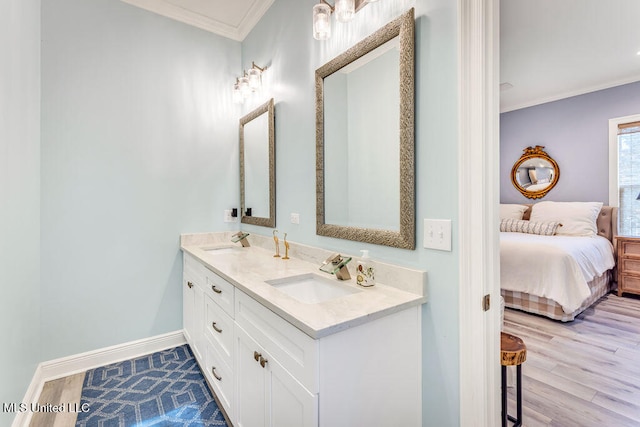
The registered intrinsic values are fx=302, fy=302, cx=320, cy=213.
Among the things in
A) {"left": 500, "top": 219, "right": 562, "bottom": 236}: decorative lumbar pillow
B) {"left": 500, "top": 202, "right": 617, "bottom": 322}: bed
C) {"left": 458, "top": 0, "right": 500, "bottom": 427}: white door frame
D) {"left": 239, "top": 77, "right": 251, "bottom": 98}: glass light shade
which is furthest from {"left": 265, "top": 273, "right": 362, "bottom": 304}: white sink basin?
{"left": 500, "top": 219, "right": 562, "bottom": 236}: decorative lumbar pillow

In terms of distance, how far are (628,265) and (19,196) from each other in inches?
230

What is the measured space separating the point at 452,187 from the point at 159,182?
222 centimetres

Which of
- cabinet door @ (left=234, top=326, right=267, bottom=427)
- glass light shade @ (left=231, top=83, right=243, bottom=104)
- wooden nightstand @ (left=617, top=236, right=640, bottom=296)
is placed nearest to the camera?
cabinet door @ (left=234, top=326, right=267, bottom=427)

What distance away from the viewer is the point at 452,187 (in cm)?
114

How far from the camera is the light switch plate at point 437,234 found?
1147mm

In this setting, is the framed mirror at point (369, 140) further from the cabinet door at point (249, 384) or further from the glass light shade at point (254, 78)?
the glass light shade at point (254, 78)

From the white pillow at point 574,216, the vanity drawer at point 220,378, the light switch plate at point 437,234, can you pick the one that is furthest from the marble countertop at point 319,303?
the white pillow at point 574,216

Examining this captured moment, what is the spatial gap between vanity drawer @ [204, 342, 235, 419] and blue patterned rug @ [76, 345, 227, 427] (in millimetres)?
122

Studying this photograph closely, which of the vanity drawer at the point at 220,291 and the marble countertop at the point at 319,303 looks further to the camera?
the vanity drawer at the point at 220,291

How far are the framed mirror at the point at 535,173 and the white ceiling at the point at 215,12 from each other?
4592 millimetres

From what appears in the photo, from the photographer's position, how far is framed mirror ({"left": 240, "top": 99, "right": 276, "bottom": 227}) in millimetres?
2295

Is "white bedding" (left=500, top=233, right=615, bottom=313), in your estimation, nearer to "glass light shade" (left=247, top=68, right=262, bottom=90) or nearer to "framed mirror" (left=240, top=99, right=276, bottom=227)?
"framed mirror" (left=240, top=99, right=276, bottom=227)

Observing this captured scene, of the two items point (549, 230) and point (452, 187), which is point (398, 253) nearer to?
point (452, 187)

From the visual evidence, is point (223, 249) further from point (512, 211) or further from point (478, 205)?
point (512, 211)
